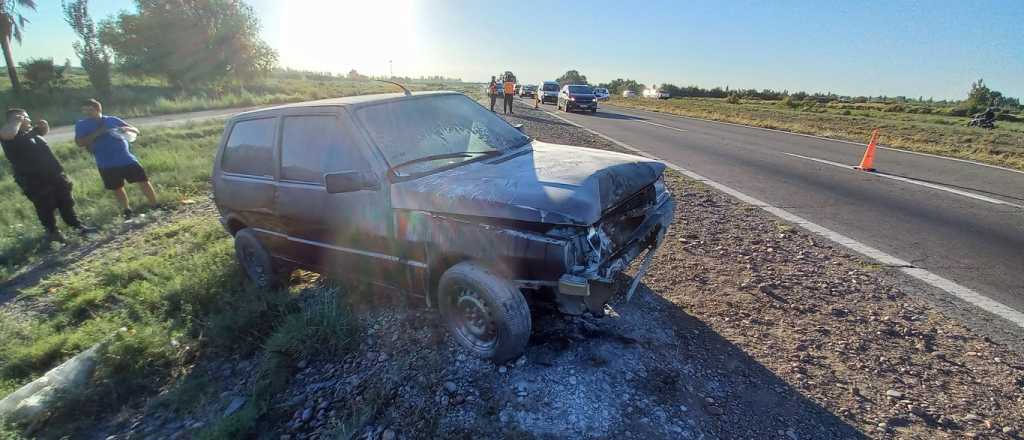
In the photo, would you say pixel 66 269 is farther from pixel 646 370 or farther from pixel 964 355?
pixel 964 355

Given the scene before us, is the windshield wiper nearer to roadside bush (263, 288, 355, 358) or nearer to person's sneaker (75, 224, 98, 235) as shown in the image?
roadside bush (263, 288, 355, 358)

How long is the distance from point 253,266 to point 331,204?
1745 mm

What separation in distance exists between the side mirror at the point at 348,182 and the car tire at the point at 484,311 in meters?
0.79

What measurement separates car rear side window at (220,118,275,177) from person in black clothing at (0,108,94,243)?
165 inches

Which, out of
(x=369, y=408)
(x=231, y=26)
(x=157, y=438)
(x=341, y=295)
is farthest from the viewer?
(x=231, y=26)

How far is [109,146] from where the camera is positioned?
22.5ft

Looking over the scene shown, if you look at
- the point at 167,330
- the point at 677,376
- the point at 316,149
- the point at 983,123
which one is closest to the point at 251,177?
the point at 316,149

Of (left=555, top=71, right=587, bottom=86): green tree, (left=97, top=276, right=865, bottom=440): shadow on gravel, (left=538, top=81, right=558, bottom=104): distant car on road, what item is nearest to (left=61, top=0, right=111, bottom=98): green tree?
(left=538, top=81, right=558, bottom=104): distant car on road

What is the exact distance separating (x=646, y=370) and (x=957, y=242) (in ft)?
14.2

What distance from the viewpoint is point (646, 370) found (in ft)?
8.63

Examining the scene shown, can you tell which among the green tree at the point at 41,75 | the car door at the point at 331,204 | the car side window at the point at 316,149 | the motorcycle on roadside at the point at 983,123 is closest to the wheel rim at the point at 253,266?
the car door at the point at 331,204

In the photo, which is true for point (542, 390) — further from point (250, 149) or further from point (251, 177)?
point (250, 149)

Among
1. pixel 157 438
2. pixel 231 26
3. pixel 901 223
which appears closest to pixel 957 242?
pixel 901 223

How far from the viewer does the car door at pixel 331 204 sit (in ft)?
9.99
